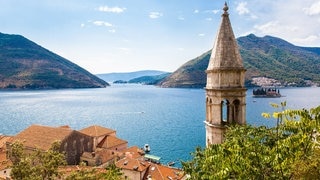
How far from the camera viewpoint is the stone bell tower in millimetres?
16688

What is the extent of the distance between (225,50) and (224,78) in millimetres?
1648

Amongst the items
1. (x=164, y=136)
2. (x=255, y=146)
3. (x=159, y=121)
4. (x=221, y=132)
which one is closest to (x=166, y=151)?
(x=164, y=136)

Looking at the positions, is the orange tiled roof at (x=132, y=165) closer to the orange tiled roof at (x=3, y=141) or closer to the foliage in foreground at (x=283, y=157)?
the orange tiled roof at (x=3, y=141)

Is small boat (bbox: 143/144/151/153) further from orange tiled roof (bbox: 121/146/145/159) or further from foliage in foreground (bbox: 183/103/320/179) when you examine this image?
foliage in foreground (bbox: 183/103/320/179)

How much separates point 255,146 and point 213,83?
695 centimetres

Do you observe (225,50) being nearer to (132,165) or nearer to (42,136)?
(132,165)

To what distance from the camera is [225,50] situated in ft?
55.3

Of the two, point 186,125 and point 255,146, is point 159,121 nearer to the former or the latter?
point 186,125

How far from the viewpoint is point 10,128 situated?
347 ft

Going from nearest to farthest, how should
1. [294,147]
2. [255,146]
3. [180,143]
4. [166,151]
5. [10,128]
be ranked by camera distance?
[294,147]
[255,146]
[166,151]
[180,143]
[10,128]

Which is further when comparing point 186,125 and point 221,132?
point 186,125

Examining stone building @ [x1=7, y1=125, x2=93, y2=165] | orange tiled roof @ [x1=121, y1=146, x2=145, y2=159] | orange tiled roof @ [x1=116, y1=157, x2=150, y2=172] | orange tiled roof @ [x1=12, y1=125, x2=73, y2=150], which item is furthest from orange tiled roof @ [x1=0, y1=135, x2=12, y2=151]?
orange tiled roof @ [x1=116, y1=157, x2=150, y2=172]

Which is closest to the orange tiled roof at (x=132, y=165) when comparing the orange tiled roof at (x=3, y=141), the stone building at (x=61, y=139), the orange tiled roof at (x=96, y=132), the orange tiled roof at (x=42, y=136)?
the stone building at (x=61, y=139)

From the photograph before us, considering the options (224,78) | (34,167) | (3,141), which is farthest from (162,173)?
(3,141)
